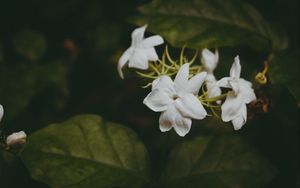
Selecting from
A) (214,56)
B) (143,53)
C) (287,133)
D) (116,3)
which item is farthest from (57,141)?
(116,3)

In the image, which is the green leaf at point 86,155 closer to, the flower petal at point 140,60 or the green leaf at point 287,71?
the flower petal at point 140,60

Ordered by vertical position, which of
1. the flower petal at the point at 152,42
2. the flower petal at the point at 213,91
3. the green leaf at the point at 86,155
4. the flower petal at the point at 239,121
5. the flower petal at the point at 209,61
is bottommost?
the green leaf at the point at 86,155

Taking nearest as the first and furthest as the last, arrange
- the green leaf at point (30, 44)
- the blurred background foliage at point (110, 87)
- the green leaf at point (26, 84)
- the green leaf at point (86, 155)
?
the green leaf at point (86, 155)
the blurred background foliage at point (110, 87)
the green leaf at point (26, 84)
the green leaf at point (30, 44)

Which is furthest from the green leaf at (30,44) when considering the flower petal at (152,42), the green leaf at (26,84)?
the flower petal at (152,42)

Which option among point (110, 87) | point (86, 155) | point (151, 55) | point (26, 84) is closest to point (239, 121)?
point (151, 55)

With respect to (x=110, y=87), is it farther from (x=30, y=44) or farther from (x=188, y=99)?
(x=188, y=99)

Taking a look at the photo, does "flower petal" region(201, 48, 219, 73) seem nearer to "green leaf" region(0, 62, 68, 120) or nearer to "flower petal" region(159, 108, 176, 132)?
"flower petal" region(159, 108, 176, 132)
